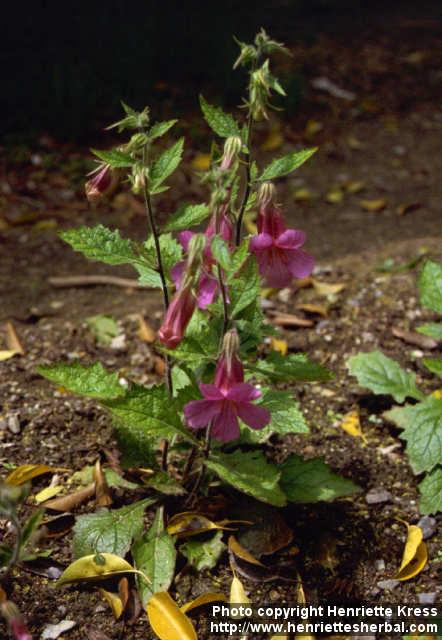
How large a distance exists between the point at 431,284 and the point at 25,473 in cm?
143

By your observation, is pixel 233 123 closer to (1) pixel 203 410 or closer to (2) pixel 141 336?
(1) pixel 203 410

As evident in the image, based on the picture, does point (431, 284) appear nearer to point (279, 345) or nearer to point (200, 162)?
point (279, 345)

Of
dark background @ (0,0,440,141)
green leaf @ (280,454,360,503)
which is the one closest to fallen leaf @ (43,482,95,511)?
green leaf @ (280,454,360,503)

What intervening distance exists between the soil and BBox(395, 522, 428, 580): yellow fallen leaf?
0.07ft

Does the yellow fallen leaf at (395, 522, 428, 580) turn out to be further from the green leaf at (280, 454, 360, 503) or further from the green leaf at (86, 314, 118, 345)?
the green leaf at (86, 314, 118, 345)

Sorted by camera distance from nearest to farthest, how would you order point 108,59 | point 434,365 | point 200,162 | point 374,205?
point 434,365, point 374,205, point 200,162, point 108,59

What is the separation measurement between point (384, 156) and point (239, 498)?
155 inches

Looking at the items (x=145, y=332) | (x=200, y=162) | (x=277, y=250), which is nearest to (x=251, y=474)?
(x=277, y=250)

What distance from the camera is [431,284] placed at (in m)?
2.73

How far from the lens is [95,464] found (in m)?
2.50

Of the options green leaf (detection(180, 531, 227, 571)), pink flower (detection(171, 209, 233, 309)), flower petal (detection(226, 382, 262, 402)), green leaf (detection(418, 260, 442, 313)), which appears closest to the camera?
flower petal (detection(226, 382, 262, 402))

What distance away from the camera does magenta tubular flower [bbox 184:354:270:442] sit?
5.81ft

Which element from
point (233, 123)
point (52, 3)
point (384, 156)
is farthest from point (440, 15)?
point (233, 123)

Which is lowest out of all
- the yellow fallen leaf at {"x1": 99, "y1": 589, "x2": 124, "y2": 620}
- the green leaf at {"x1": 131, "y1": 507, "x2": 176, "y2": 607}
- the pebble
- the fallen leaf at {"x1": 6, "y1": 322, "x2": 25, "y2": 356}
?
the fallen leaf at {"x1": 6, "y1": 322, "x2": 25, "y2": 356}
